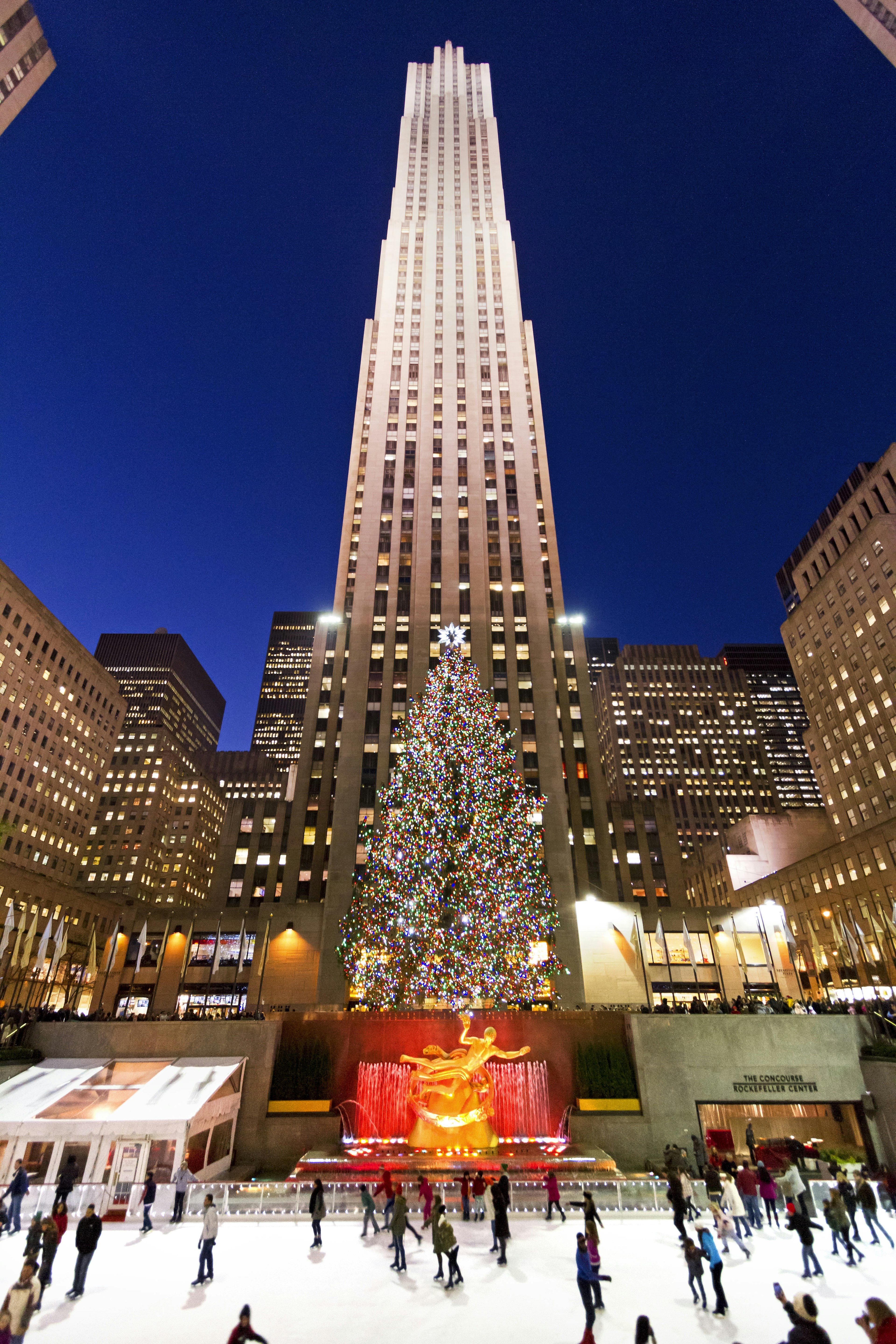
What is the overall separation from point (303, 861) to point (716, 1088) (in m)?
39.1

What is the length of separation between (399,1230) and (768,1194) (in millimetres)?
10259

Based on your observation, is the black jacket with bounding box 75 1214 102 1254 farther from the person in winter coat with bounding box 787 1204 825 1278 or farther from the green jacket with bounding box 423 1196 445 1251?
the person in winter coat with bounding box 787 1204 825 1278

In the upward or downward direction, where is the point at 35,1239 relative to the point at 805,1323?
downward

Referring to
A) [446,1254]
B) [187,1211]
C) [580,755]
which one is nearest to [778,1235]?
[446,1254]

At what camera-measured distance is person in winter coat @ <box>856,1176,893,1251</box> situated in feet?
50.4

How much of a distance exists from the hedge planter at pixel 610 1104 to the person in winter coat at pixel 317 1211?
43.7ft

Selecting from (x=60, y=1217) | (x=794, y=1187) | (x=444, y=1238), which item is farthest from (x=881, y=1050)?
(x=60, y=1217)

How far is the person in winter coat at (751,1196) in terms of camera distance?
17.2 meters

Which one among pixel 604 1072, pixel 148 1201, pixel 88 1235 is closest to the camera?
pixel 88 1235

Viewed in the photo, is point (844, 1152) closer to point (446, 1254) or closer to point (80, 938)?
point (446, 1254)

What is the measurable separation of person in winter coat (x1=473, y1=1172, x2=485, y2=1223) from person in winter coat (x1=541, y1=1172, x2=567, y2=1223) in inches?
66.8

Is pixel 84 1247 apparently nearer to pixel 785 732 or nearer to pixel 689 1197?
pixel 689 1197

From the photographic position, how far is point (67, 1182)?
17219mm

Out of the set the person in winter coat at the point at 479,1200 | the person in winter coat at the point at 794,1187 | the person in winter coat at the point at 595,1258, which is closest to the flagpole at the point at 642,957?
the person in winter coat at the point at 794,1187
